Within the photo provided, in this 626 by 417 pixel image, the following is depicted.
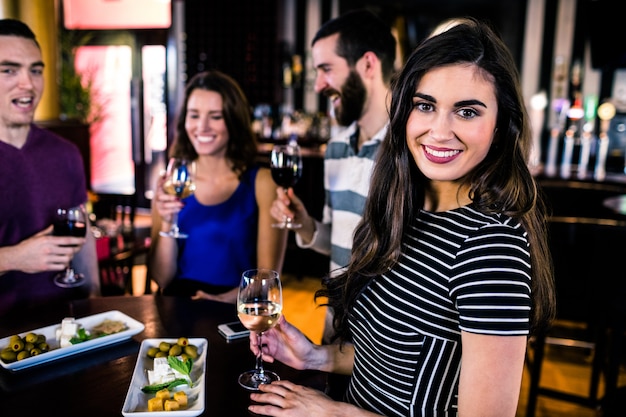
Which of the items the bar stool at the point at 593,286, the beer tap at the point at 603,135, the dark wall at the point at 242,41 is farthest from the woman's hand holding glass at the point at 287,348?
the dark wall at the point at 242,41

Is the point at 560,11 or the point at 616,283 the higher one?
the point at 560,11

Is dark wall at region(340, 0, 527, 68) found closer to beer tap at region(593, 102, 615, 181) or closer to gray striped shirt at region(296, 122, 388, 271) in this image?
beer tap at region(593, 102, 615, 181)

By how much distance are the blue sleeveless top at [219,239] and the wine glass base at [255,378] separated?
3.09ft

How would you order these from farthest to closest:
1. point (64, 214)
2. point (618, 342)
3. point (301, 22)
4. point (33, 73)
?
point (301, 22)
point (618, 342)
point (33, 73)
point (64, 214)

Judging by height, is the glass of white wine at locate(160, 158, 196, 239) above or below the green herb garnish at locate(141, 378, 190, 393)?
above

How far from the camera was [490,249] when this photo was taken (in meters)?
1.06

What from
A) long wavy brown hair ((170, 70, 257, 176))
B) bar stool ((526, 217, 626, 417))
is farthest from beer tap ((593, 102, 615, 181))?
long wavy brown hair ((170, 70, 257, 176))

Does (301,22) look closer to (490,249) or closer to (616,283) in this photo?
(616,283)

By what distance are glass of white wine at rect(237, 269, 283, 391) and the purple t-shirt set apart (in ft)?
3.57

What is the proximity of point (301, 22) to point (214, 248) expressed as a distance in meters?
5.33

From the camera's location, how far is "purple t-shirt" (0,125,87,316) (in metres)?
2.00

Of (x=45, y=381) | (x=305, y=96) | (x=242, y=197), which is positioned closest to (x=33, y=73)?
(x=242, y=197)

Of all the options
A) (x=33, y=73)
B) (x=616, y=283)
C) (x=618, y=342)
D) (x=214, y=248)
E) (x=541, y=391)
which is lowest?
(x=541, y=391)

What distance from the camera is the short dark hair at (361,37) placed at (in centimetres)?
218
